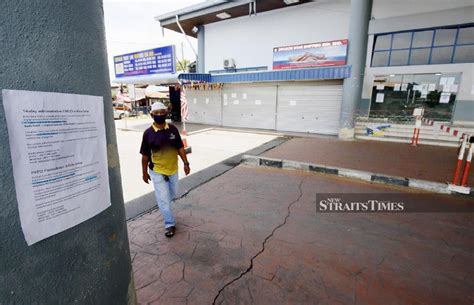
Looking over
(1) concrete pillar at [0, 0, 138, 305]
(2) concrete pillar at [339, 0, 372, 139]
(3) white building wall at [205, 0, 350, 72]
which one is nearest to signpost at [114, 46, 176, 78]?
(3) white building wall at [205, 0, 350, 72]

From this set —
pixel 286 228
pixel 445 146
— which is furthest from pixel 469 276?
pixel 445 146

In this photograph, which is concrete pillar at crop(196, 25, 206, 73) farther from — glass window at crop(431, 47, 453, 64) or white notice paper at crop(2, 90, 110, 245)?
white notice paper at crop(2, 90, 110, 245)

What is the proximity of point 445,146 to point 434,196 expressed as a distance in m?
7.08

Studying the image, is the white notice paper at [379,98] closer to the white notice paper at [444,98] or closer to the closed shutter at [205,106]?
the white notice paper at [444,98]

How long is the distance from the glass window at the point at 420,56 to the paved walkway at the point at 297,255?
9.11 meters

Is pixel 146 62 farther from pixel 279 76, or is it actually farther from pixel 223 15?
pixel 279 76

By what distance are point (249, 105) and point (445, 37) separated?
9948mm

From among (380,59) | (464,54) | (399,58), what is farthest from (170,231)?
(464,54)

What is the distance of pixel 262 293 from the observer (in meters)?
2.53

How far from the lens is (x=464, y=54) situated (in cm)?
1041

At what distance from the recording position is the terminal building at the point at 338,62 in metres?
10.7

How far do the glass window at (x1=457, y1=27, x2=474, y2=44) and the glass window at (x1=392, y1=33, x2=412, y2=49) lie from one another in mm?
1819

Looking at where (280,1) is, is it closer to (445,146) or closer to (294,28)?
(294,28)

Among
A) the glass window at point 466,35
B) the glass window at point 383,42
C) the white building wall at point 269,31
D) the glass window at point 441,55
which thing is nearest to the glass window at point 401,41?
the glass window at point 383,42
